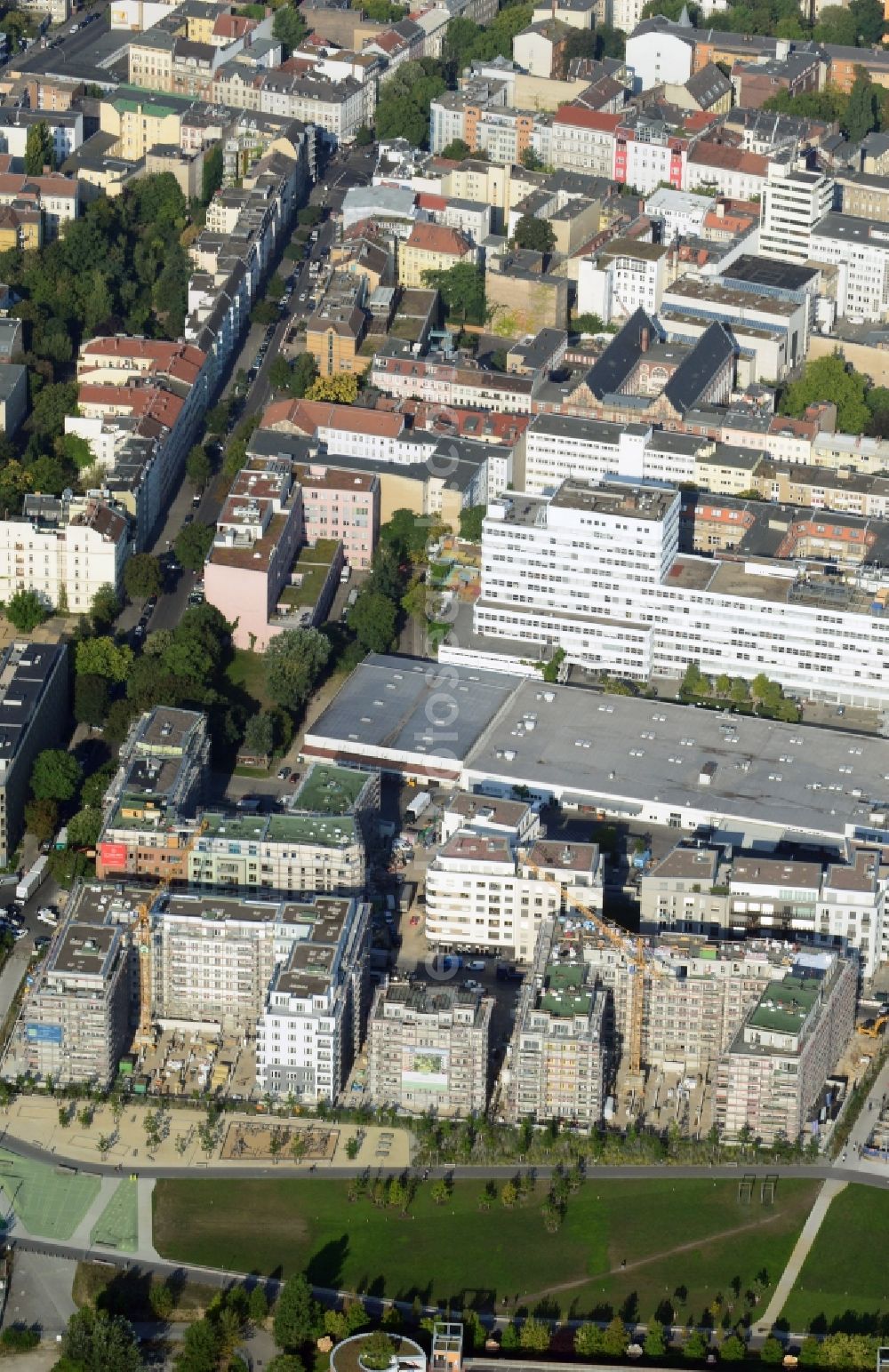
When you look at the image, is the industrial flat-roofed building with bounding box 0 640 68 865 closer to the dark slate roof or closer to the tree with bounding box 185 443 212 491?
the tree with bounding box 185 443 212 491

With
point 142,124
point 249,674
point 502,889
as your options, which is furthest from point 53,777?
point 142,124

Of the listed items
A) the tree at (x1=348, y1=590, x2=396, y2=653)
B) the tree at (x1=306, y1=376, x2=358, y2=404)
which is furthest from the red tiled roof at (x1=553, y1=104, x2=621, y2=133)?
the tree at (x1=348, y1=590, x2=396, y2=653)

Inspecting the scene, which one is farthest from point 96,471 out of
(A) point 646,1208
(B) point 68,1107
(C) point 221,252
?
(A) point 646,1208

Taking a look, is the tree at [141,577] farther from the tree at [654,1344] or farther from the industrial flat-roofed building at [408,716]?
the tree at [654,1344]

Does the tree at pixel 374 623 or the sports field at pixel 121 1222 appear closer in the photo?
the sports field at pixel 121 1222

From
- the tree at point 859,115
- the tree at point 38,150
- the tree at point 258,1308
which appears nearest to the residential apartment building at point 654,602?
the tree at point 258,1308

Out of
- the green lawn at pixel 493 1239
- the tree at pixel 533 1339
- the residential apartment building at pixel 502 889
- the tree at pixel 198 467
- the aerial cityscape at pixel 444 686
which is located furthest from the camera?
the tree at pixel 198 467

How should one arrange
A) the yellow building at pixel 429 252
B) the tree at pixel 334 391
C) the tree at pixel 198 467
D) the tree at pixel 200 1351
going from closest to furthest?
1. the tree at pixel 200 1351
2. the tree at pixel 198 467
3. the tree at pixel 334 391
4. the yellow building at pixel 429 252
